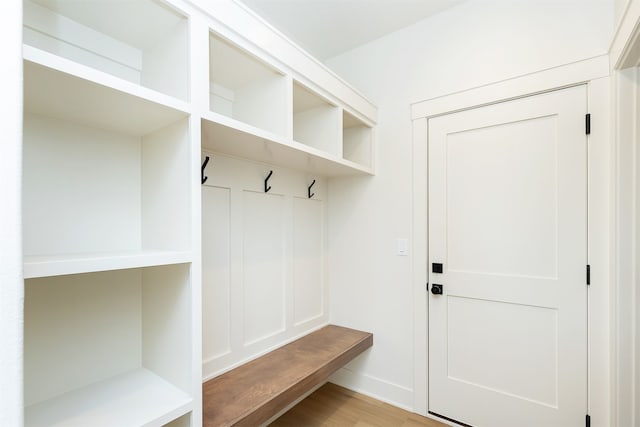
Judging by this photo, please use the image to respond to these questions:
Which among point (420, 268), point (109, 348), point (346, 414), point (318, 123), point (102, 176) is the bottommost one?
point (346, 414)

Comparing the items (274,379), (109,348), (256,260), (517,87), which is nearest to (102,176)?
(109,348)

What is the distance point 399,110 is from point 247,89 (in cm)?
111

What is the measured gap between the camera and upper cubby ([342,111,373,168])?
227 centimetres

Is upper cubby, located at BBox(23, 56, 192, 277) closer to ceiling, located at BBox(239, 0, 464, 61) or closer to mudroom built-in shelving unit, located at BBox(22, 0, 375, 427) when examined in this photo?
mudroom built-in shelving unit, located at BBox(22, 0, 375, 427)

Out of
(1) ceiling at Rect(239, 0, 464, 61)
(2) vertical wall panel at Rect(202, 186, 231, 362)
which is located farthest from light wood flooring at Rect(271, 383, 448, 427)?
(1) ceiling at Rect(239, 0, 464, 61)

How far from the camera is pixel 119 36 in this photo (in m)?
1.19

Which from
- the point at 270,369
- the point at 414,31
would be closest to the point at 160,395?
the point at 270,369

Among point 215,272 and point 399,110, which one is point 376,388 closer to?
point 215,272

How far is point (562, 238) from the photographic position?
163cm

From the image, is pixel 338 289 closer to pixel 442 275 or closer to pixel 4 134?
pixel 442 275

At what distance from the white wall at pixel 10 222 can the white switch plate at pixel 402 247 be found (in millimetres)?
1927

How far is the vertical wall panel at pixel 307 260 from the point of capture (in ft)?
7.09

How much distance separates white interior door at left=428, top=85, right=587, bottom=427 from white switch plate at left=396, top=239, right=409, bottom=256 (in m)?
0.16

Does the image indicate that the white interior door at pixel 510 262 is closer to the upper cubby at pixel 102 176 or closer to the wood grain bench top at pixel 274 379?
the wood grain bench top at pixel 274 379
